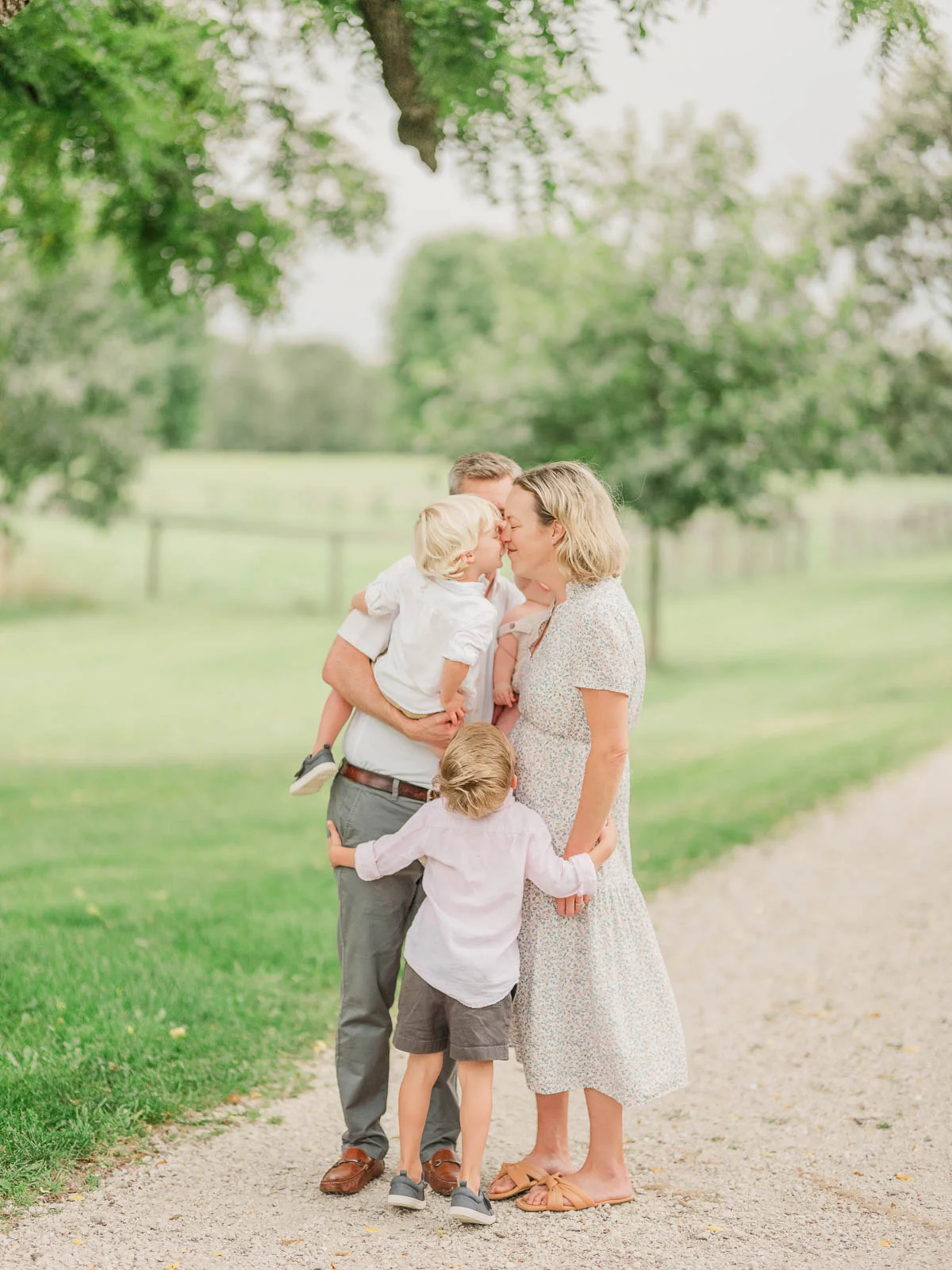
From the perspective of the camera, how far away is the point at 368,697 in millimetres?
3912

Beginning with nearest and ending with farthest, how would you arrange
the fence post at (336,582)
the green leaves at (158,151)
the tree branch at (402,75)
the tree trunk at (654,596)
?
the tree branch at (402,75), the green leaves at (158,151), the tree trunk at (654,596), the fence post at (336,582)

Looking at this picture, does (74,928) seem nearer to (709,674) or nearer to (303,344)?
(709,674)

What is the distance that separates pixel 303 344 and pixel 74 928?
2906 inches

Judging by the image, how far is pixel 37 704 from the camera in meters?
19.0

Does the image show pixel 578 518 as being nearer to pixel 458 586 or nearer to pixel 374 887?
pixel 458 586

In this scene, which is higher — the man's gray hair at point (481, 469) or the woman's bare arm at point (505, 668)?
the man's gray hair at point (481, 469)

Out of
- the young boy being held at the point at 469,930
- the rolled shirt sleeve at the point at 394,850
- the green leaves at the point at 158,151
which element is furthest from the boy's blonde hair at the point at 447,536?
the green leaves at the point at 158,151

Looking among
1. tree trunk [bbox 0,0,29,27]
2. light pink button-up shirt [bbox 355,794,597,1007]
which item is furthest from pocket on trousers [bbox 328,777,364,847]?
tree trunk [bbox 0,0,29,27]

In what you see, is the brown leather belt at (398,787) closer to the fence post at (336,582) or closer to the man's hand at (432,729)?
the man's hand at (432,729)

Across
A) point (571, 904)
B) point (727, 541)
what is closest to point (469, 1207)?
point (571, 904)

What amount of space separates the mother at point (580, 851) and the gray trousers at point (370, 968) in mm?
313

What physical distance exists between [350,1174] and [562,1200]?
65cm

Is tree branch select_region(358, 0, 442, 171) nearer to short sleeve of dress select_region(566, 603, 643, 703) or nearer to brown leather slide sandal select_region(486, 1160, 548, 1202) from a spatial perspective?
short sleeve of dress select_region(566, 603, 643, 703)

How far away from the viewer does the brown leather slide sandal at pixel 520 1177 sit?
397cm
